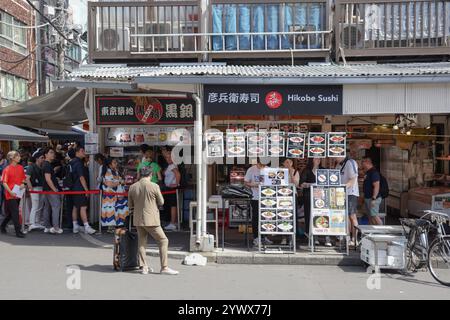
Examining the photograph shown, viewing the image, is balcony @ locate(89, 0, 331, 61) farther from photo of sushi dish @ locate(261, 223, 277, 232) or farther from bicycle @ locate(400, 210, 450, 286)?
bicycle @ locate(400, 210, 450, 286)

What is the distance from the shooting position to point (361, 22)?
38.4 ft

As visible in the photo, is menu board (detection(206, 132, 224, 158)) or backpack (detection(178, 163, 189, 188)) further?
backpack (detection(178, 163, 189, 188))

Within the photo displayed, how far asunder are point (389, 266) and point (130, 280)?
4.18 metres

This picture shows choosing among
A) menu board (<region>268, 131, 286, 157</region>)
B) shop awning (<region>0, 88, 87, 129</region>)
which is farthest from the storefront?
shop awning (<region>0, 88, 87, 129</region>)

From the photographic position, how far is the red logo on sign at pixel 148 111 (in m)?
12.2

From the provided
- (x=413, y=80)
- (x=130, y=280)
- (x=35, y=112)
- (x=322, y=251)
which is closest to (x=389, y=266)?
(x=322, y=251)

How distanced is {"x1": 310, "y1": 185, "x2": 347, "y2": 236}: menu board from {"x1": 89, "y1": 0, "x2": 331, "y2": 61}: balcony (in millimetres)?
4057

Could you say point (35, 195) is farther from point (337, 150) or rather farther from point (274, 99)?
point (337, 150)

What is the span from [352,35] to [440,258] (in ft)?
19.2

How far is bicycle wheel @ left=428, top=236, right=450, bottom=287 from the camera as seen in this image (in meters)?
7.70

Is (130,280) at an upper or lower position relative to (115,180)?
lower

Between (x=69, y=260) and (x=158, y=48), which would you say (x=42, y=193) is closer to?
(x=69, y=260)

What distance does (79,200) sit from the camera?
11.2m

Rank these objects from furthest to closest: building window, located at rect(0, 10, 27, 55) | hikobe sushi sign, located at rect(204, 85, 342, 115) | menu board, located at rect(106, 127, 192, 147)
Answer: building window, located at rect(0, 10, 27, 55)
menu board, located at rect(106, 127, 192, 147)
hikobe sushi sign, located at rect(204, 85, 342, 115)
